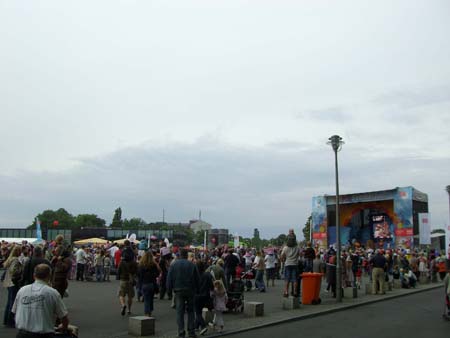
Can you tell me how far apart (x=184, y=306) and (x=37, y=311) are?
5226 millimetres

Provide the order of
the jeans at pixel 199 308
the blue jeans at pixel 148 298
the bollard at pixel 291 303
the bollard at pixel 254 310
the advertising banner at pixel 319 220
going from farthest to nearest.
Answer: the advertising banner at pixel 319 220
the bollard at pixel 291 303
the bollard at pixel 254 310
the blue jeans at pixel 148 298
the jeans at pixel 199 308

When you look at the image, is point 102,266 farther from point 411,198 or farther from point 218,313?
point 411,198

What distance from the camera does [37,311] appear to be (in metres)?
4.94

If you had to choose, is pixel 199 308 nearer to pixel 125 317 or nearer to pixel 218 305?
pixel 218 305

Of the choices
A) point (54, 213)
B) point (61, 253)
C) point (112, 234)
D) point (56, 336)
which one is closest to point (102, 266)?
point (61, 253)

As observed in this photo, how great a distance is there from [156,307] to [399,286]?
14.5 metres

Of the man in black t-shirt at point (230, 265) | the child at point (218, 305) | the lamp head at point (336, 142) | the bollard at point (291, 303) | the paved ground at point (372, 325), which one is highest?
the lamp head at point (336, 142)

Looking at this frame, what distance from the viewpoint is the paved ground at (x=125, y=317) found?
33.6 ft

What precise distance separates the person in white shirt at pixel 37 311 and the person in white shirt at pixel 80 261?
1816 cm

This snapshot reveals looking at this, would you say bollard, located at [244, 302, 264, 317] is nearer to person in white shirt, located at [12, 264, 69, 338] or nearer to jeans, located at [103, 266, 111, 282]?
person in white shirt, located at [12, 264, 69, 338]

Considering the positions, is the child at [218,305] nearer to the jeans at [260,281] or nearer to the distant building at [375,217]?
the jeans at [260,281]

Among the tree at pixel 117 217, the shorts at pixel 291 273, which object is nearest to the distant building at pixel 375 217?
the shorts at pixel 291 273

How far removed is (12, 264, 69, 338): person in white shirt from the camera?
4.92 meters

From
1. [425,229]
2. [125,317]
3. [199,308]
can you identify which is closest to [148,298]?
[125,317]
